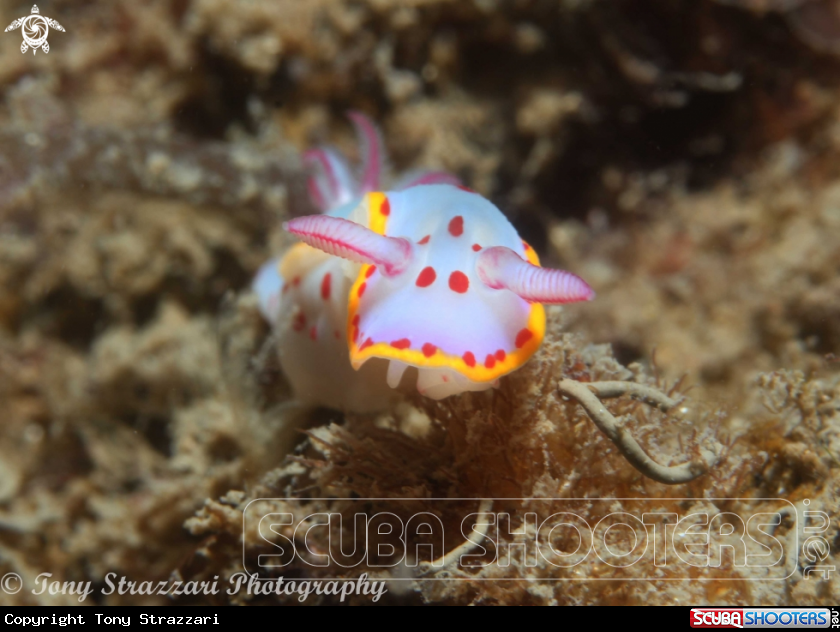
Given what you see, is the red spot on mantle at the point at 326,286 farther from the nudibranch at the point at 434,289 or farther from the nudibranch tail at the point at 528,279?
the nudibranch tail at the point at 528,279

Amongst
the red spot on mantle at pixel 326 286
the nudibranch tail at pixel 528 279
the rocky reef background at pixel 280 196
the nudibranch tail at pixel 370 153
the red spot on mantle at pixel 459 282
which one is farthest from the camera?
the rocky reef background at pixel 280 196

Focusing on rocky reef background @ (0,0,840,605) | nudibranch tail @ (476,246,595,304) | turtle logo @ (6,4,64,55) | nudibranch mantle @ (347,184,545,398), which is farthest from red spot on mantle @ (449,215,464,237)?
turtle logo @ (6,4,64,55)

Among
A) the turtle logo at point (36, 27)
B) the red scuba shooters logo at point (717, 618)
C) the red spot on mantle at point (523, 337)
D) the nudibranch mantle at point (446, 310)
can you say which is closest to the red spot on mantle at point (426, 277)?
the nudibranch mantle at point (446, 310)

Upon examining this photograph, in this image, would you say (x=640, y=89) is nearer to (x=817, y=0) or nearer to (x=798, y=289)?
(x=817, y=0)

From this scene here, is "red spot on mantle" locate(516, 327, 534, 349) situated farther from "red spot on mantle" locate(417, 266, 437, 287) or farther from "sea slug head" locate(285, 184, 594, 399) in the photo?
"red spot on mantle" locate(417, 266, 437, 287)

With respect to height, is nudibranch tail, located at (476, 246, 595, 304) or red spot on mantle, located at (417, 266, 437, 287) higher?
red spot on mantle, located at (417, 266, 437, 287)

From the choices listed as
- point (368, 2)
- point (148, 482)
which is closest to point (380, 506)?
point (148, 482)
